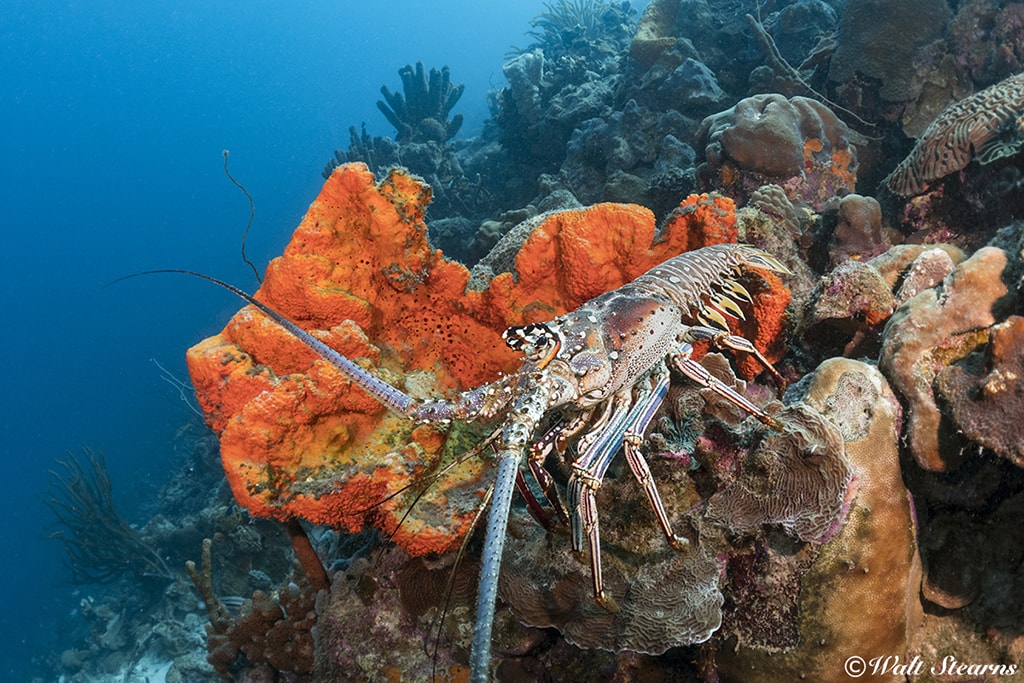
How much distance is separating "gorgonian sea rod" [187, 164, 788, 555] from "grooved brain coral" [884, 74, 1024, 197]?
1874 millimetres

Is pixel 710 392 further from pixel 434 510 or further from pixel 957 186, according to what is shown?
pixel 957 186

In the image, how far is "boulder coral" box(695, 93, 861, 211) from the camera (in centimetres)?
526

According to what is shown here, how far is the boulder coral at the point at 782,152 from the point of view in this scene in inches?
207

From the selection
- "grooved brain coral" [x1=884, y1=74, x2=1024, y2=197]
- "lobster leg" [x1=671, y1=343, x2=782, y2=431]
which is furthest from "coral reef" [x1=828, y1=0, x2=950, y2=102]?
"lobster leg" [x1=671, y1=343, x2=782, y2=431]

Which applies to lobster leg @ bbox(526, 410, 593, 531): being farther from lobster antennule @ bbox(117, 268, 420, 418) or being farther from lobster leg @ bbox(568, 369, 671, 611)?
lobster antennule @ bbox(117, 268, 420, 418)

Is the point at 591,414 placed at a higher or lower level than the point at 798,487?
higher

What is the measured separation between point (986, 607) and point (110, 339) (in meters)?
67.6

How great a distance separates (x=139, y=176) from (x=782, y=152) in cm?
10649

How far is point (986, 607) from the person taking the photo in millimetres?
2117

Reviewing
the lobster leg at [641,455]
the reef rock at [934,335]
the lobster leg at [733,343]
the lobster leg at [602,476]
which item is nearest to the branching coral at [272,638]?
the lobster leg at [602,476]

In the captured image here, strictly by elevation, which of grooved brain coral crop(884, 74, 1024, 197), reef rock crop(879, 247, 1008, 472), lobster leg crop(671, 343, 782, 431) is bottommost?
reef rock crop(879, 247, 1008, 472)

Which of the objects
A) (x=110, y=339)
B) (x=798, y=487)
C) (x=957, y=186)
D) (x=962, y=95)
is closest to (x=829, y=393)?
(x=798, y=487)

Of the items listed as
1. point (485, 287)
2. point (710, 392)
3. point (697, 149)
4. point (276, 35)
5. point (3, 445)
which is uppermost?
point (276, 35)

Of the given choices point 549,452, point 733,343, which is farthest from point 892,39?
point 549,452
